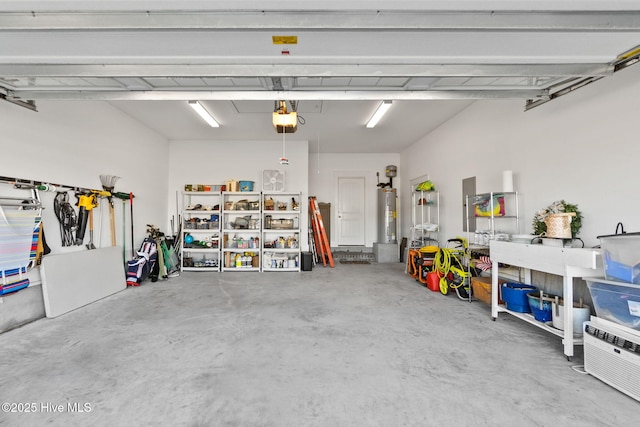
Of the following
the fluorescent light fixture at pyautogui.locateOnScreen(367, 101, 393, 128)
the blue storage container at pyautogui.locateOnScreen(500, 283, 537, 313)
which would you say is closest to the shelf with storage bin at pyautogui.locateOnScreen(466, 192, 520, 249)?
the blue storage container at pyautogui.locateOnScreen(500, 283, 537, 313)

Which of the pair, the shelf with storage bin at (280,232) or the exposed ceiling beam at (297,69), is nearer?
the exposed ceiling beam at (297,69)

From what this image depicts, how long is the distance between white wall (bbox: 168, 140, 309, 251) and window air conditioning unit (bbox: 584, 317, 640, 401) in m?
5.17

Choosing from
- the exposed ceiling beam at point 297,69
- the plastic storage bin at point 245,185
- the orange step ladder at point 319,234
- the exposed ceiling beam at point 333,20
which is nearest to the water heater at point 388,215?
the orange step ladder at point 319,234

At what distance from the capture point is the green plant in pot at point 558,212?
109 inches

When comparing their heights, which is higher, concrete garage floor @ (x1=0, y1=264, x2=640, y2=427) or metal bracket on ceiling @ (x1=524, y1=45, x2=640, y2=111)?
metal bracket on ceiling @ (x1=524, y1=45, x2=640, y2=111)

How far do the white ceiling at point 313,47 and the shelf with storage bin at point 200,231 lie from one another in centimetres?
318

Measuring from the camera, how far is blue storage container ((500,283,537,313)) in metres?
2.98

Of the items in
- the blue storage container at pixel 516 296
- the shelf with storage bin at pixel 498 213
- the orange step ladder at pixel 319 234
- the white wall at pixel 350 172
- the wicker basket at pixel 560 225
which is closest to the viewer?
the wicker basket at pixel 560 225

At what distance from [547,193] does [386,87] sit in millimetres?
2377

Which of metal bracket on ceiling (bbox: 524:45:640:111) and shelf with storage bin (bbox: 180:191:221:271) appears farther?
shelf with storage bin (bbox: 180:191:221:271)

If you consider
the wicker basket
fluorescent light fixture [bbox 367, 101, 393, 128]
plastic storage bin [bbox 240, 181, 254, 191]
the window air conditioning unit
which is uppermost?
fluorescent light fixture [bbox 367, 101, 393, 128]

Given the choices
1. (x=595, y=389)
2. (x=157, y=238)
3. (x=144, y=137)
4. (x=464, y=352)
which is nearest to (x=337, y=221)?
(x=157, y=238)

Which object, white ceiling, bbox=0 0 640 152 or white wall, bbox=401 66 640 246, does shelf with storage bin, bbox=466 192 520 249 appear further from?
white ceiling, bbox=0 0 640 152

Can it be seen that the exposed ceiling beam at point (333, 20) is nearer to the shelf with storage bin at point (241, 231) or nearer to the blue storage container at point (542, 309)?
the blue storage container at point (542, 309)
